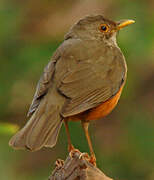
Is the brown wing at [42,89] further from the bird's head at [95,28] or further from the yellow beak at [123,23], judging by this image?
the yellow beak at [123,23]

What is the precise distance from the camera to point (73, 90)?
6.45 m

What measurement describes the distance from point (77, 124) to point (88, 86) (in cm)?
180

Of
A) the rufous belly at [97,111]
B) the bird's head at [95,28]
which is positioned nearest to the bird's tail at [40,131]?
the rufous belly at [97,111]

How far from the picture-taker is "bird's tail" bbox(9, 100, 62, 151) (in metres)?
5.87

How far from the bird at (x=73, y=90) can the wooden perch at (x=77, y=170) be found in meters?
0.25

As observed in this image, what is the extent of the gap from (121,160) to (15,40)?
206 cm

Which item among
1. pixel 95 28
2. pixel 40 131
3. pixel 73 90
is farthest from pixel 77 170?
pixel 95 28

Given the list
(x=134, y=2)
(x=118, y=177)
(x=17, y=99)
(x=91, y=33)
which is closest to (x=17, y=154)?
(x=17, y=99)

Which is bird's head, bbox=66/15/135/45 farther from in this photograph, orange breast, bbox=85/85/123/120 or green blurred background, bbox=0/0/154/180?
orange breast, bbox=85/85/123/120

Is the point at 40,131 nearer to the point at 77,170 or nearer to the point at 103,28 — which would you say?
the point at 77,170

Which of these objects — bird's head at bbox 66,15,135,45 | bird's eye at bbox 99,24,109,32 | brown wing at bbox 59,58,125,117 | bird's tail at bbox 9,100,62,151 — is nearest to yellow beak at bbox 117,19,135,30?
bird's head at bbox 66,15,135,45

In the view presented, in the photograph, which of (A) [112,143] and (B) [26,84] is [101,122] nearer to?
(A) [112,143]

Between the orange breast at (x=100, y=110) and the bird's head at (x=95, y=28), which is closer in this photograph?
the orange breast at (x=100, y=110)

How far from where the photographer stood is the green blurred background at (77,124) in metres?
8.22
